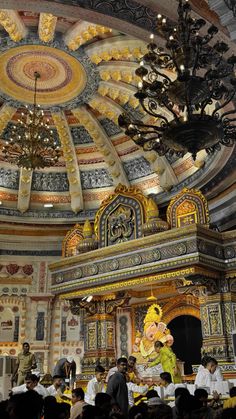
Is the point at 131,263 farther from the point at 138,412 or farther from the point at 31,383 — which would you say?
the point at 138,412

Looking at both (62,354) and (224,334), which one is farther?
(62,354)

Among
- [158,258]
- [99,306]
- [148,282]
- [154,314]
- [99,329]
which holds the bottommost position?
[99,329]

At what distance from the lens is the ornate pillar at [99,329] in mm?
13188

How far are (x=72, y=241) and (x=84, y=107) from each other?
3951 millimetres

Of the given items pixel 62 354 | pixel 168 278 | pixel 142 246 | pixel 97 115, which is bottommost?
pixel 62 354

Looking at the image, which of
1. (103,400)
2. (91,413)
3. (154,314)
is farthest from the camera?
(154,314)

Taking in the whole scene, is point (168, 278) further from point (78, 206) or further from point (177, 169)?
point (78, 206)

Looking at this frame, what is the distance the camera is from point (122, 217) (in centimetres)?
1252

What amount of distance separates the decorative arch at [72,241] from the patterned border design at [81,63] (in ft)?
11.8

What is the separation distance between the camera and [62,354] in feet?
48.7

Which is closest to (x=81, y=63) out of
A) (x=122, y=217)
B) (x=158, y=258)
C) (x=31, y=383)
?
(x=122, y=217)

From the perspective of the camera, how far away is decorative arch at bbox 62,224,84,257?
1381 cm

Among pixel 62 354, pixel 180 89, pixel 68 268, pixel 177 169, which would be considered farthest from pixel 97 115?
pixel 180 89

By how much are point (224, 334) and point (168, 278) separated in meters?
1.72
